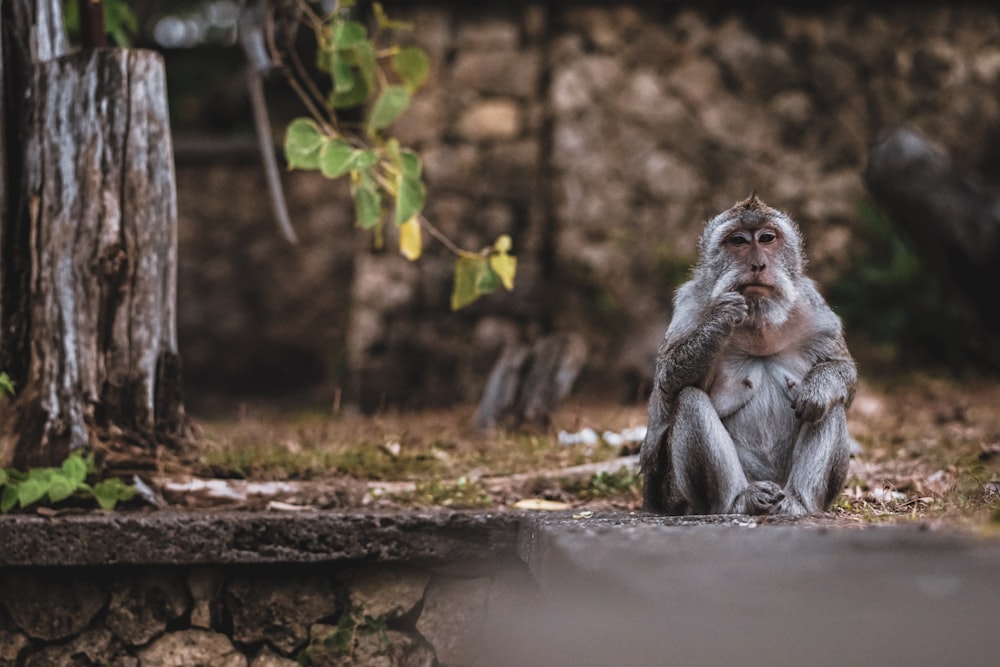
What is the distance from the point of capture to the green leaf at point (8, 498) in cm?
448

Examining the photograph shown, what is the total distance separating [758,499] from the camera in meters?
3.77

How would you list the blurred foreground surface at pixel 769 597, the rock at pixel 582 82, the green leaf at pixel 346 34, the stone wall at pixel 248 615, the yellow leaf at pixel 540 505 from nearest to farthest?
the blurred foreground surface at pixel 769 597 → the stone wall at pixel 248 615 → the yellow leaf at pixel 540 505 → the green leaf at pixel 346 34 → the rock at pixel 582 82

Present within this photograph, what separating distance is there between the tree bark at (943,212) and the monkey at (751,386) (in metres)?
2.31

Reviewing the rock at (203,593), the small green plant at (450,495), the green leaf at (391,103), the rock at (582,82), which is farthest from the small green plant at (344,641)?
the rock at (582,82)

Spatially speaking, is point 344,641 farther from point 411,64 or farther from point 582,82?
point 582,82

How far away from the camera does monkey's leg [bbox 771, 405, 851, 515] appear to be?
12.6 ft

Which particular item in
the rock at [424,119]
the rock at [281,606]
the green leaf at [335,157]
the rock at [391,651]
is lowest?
the rock at [391,651]

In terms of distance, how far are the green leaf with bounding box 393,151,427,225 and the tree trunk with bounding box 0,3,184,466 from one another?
100cm

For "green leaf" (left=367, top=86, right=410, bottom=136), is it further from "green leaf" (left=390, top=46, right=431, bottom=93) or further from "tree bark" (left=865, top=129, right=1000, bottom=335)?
"tree bark" (left=865, top=129, right=1000, bottom=335)

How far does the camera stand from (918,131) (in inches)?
356

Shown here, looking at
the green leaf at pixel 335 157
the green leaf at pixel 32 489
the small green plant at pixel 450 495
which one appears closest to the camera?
the green leaf at pixel 32 489

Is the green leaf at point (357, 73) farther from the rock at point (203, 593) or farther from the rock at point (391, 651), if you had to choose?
the rock at point (391, 651)

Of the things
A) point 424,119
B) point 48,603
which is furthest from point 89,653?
point 424,119

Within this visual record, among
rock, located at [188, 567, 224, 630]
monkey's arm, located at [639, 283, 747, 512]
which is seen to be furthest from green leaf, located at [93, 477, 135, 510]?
monkey's arm, located at [639, 283, 747, 512]
